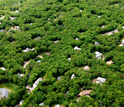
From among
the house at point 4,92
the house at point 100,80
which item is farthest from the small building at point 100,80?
the house at point 4,92

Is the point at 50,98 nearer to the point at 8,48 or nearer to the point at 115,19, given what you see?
the point at 8,48

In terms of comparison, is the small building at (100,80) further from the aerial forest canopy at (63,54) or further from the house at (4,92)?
the house at (4,92)

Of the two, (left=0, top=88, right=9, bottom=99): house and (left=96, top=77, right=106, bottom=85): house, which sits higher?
(left=96, top=77, right=106, bottom=85): house

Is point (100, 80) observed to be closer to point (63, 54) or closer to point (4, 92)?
point (63, 54)

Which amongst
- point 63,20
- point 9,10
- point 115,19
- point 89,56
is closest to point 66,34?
point 63,20

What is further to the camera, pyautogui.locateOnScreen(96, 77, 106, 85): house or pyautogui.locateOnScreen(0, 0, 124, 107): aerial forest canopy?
pyautogui.locateOnScreen(96, 77, 106, 85): house

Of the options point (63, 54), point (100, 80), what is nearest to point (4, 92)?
point (63, 54)

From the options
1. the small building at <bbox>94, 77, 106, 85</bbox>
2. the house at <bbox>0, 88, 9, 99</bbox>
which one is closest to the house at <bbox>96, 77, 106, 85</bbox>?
the small building at <bbox>94, 77, 106, 85</bbox>

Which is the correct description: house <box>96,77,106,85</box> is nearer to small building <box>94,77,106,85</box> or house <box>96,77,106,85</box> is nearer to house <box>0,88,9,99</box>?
small building <box>94,77,106,85</box>
